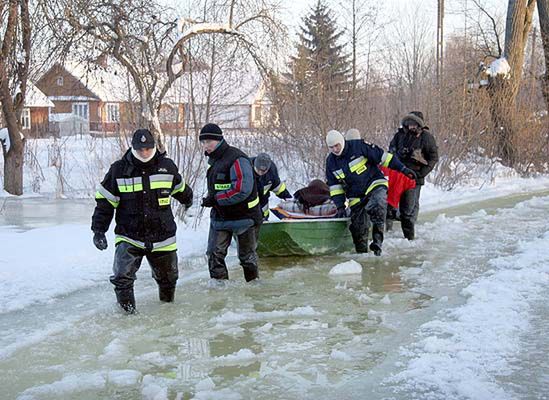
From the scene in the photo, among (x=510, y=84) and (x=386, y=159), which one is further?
(x=510, y=84)

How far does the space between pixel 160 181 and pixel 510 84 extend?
17.6 metres

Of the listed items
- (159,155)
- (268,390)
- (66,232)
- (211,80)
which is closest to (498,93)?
(211,80)

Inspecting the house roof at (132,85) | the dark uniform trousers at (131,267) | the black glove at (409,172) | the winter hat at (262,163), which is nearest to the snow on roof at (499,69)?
the house roof at (132,85)

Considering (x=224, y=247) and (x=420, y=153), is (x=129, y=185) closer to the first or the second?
(x=224, y=247)

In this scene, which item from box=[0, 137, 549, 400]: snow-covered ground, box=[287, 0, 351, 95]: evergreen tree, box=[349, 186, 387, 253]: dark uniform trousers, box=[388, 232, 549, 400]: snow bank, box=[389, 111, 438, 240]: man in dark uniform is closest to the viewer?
box=[388, 232, 549, 400]: snow bank

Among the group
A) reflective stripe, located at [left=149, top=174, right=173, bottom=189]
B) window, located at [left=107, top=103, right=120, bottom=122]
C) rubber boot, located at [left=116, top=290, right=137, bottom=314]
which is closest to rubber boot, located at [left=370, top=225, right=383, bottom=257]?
reflective stripe, located at [left=149, top=174, right=173, bottom=189]

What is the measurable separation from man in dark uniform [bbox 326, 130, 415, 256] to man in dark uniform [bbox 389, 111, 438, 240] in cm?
92

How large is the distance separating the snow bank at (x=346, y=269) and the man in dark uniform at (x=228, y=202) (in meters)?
1.05

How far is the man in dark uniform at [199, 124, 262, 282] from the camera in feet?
23.6

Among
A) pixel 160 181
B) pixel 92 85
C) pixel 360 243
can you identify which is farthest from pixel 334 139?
pixel 92 85

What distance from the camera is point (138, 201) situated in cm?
621

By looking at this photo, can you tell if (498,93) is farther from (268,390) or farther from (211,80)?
(268,390)

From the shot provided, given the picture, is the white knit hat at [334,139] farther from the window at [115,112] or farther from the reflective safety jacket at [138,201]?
the window at [115,112]

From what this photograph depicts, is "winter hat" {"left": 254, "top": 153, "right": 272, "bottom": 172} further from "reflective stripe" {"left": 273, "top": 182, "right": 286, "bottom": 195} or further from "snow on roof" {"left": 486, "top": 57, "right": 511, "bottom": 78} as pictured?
"snow on roof" {"left": 486, "top": 57, "right": 511, "bottom": 78}
